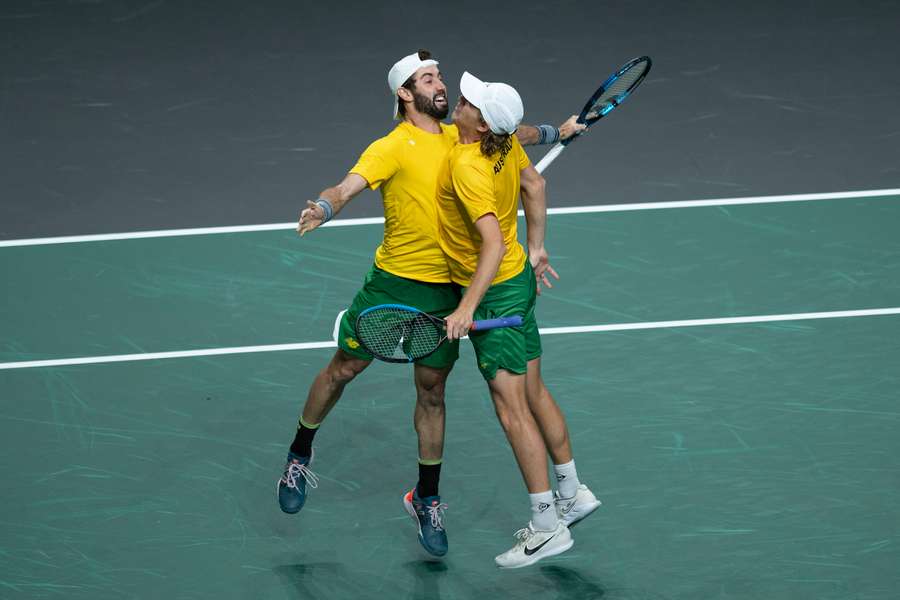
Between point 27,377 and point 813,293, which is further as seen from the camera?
point 813,293

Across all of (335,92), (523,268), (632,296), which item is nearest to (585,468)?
(523,268)

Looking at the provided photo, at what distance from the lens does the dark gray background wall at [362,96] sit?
10250mm

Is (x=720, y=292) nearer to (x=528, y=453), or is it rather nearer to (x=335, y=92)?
(x=528, y=453)

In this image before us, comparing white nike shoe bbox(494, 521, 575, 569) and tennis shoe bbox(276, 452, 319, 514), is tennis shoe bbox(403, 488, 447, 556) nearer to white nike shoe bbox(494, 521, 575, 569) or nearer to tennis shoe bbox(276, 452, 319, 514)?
white nike shoe bbox(494, 521, 575, 569)

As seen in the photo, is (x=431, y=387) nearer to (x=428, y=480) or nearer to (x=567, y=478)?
(x=428, y=480)

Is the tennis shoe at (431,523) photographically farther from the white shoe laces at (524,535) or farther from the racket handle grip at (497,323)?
the racket handle grip at (497,323)

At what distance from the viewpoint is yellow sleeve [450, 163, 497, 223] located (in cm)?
594

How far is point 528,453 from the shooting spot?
20.7 ft

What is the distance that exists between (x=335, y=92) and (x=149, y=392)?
A: 4.56 metres

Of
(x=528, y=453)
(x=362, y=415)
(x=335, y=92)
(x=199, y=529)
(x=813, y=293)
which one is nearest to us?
(x=528, y=453)

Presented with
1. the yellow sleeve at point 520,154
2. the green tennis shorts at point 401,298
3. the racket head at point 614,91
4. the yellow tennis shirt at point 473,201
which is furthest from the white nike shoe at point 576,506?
the racket head at point 614,91

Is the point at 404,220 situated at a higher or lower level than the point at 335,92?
higher

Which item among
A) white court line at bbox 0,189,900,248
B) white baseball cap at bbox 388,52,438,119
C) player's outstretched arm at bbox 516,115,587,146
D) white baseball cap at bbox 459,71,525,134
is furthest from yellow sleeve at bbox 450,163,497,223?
white court line at bbox 0,189,900,248

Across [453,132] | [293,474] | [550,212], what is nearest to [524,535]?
[293,474]
